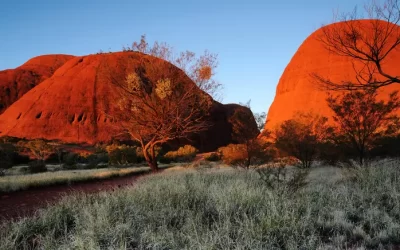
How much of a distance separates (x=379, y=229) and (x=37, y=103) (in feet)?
216

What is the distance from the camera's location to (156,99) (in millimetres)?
18391

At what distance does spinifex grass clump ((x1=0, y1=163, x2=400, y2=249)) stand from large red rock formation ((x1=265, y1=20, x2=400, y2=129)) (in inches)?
1564

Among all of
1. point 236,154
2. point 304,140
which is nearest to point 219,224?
point 304,140

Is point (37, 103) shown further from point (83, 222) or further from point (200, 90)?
point (83, 222)

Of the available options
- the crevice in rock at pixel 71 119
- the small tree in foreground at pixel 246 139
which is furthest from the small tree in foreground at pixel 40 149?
the small tree in foreground at pixel 246 139

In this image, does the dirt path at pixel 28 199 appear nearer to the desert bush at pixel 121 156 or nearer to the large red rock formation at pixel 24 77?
the desert bush at pixel 121 156

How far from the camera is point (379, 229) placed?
4832 millimetres

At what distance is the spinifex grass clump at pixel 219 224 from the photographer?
398 cm

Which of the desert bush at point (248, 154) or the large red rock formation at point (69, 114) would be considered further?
the large red rock formation at point (69, 114)

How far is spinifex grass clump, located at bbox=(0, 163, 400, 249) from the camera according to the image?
3977mm

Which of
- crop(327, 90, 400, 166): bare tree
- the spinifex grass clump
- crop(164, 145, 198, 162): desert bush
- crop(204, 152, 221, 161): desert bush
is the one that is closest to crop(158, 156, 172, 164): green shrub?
crop(164, 145, 198, 162): desert bush

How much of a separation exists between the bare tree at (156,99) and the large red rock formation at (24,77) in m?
67.6

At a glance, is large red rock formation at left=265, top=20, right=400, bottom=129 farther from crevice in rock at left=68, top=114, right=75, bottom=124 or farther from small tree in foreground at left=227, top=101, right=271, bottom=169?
crevice in rock at left=68, top=114, right=75, bottom=124

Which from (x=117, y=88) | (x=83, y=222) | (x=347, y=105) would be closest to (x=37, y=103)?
(x=117, y=88)
